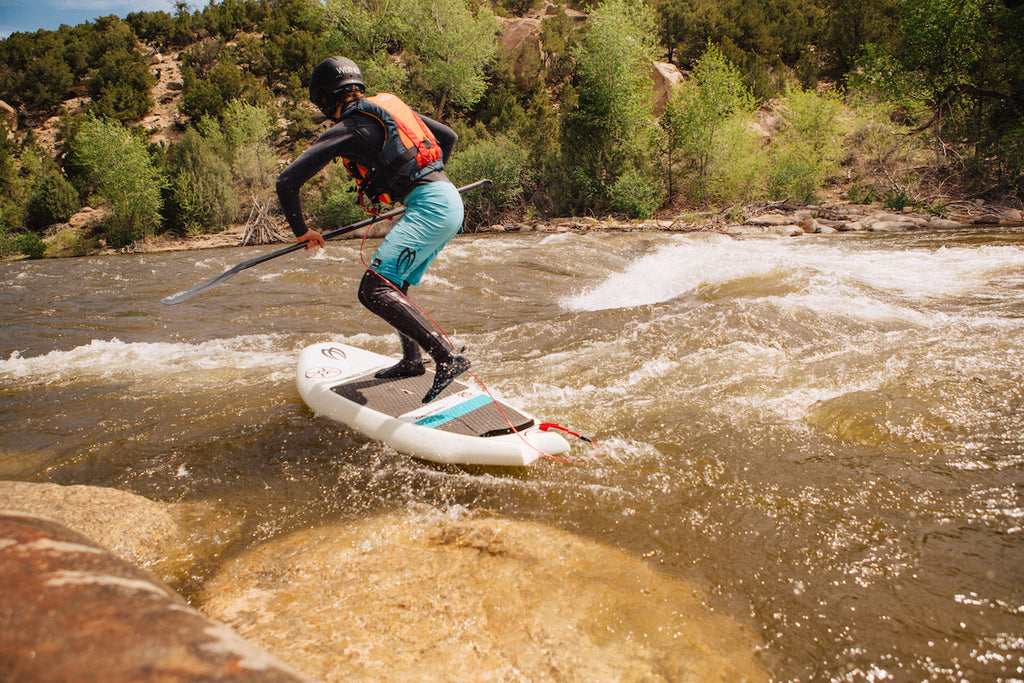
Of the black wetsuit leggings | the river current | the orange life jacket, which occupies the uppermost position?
the orange life jacket

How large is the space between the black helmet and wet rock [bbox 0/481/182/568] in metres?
2.21

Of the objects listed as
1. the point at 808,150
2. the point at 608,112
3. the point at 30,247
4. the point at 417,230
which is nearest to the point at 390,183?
the point at 417,230

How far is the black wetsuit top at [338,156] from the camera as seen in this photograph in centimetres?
296

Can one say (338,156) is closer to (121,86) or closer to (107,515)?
(107,515)

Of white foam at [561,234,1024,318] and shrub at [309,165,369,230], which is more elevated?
shrub at [309,165,369,230]

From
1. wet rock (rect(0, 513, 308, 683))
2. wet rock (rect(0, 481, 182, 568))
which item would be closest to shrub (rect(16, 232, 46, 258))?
wet rock (rect(0, 481, 182, 568))

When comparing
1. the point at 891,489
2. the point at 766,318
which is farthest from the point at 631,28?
the point at 891,489

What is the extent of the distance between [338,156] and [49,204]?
25.1m

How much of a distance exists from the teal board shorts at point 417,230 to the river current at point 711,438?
3.40ft

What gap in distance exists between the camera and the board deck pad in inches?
115

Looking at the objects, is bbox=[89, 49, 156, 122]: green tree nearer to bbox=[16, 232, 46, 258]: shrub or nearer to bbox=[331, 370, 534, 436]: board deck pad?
bbox=[16, 232, 46, 258]: shrub

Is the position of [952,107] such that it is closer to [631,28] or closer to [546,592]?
[631,28]

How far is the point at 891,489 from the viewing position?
2.30 metres

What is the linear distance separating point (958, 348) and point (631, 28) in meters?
18.9
